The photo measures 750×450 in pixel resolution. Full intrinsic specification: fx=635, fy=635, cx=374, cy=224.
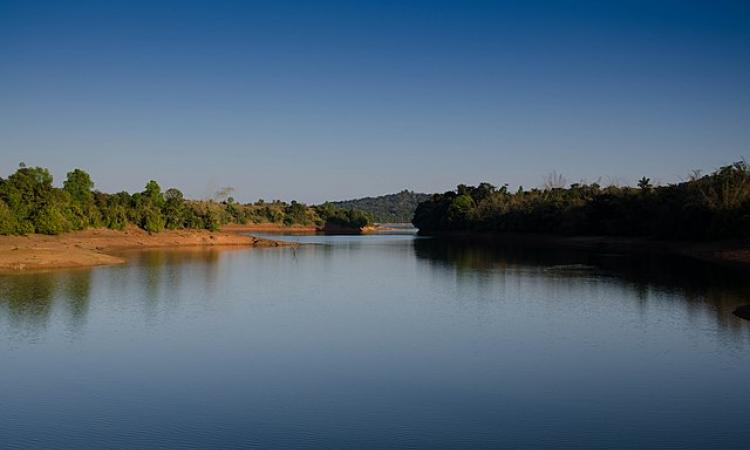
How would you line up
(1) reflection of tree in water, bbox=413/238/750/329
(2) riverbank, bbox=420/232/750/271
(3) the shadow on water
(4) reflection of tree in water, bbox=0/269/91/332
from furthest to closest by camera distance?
(2) riverbank, bbox=420/232/750/271 → (1) reflection of tree in water, bbox=413/238/750/329 → (3) the shadow on water → (4) reflection of tree in water, bbox=0/269/91/332

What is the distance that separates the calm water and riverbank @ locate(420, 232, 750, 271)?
20.3m

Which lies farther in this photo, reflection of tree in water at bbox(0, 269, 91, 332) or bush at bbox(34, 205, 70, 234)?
bush at bbox(34, 205, 70, 234)

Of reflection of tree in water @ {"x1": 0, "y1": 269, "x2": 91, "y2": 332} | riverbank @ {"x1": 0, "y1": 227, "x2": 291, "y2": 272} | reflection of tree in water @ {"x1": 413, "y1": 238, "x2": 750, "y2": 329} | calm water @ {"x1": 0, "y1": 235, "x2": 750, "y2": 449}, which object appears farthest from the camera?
riverbank @ {"x1": 0, "y1": 227, "x2": 291, "y2": 272}

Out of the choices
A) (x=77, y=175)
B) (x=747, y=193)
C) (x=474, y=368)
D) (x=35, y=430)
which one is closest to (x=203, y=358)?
(x=35, y=430)

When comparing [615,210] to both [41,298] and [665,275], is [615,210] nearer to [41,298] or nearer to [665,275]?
[665,275]

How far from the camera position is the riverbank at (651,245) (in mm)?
49516

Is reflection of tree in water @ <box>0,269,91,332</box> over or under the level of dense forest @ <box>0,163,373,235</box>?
under

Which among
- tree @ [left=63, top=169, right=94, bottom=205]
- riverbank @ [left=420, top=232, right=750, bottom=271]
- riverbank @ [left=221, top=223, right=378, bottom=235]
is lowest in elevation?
riverbank @ [left=420, top=232, right=750, bottom=271]

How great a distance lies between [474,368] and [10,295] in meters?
21.0

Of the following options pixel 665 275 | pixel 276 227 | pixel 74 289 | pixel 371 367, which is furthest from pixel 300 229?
pixel 371 367

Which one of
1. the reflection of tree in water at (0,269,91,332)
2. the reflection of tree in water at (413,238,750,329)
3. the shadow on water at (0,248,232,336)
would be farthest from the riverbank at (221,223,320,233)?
the reflection of tree in water at (0,269,91,332)

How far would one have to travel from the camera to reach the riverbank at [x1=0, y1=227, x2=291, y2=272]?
40344 mm

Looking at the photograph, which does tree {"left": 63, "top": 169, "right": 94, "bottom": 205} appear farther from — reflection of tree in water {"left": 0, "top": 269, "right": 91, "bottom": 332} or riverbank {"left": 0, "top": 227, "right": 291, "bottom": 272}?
reflection of tree in water {"left": 0, "top": 269, "right": 91, "bottom": 332}

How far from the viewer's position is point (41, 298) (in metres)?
26.1
